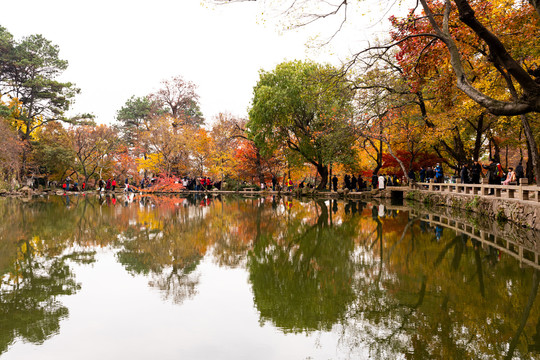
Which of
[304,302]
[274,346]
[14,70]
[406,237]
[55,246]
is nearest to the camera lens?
[274,346]

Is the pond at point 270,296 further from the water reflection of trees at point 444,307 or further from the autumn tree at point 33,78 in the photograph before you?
the autumn tree at point 33,78

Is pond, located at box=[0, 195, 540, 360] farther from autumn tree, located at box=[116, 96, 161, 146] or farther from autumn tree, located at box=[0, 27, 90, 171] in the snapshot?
autumn tree, located at box=[116, 96, 161, 146]

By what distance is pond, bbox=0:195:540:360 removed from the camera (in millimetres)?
3797

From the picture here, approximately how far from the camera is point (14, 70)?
35.9 m

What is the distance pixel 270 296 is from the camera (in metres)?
5.34

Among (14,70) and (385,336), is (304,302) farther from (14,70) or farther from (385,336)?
(14,70)

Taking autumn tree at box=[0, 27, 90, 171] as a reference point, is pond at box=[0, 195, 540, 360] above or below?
below

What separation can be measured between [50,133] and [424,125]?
36092 mm

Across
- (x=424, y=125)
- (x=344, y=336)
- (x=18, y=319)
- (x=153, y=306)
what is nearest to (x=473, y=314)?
(x=344, y=336)

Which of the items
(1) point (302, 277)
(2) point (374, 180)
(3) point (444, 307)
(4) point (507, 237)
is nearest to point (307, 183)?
(2) point (374, 180)

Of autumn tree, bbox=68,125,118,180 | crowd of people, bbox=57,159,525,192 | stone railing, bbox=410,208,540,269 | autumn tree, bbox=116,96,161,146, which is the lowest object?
stone railing, bbox=410,208,540,269

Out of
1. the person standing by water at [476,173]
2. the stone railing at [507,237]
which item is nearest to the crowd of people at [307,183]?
the person standing by water at [476,173]

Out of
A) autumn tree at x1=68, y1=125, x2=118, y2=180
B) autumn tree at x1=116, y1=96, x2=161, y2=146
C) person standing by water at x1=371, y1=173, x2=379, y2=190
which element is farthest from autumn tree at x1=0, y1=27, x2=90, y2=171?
person standing by water at x1=371, y1=173, x2=379, y2=190

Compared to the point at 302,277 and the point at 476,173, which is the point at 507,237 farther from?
the point at 476,173
